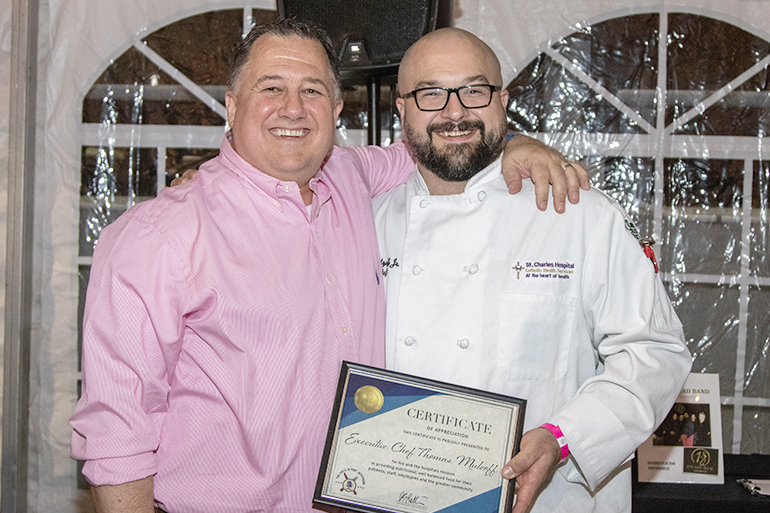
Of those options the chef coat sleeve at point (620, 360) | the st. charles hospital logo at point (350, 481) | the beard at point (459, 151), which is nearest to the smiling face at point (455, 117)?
the beard at point (459, 151)

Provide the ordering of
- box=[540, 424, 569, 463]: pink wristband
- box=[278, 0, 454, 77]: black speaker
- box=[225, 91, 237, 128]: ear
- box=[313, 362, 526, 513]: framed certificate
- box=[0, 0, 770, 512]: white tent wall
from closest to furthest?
box=[313, 362, 526, 513]: framed certificate, box=[540, 424, 569, 463]: pink wristband, box=[225, 91, 237, 128]: ear, box=[278, 0, 454, 77]: black speaker, box=[0, 0, 770, 512]: white tent wall

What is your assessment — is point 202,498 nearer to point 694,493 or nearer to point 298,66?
point 298,66

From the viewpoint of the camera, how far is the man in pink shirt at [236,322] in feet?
4.44

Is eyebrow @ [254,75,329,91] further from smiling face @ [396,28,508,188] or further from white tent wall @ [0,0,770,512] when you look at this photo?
white tent wall @ [0,0,770,512]

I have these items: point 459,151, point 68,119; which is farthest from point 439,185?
point 68,119

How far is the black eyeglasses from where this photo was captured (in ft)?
5.66

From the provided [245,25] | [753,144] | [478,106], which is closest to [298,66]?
[478,106]

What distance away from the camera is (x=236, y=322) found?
4.70 feet

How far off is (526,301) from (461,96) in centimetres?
60

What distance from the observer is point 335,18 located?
7.27 feet

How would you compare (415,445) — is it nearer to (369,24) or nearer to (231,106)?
(231,106)

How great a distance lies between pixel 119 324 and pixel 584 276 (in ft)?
3.62

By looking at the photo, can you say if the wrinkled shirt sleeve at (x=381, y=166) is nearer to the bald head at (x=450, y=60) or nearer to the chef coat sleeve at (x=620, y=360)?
the bald head at (x=450, y=60)

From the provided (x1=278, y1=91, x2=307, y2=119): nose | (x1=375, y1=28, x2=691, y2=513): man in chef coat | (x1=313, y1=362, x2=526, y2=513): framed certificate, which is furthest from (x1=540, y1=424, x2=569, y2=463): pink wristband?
(x1=278, y1=91, x2=307, y2=119): nose
